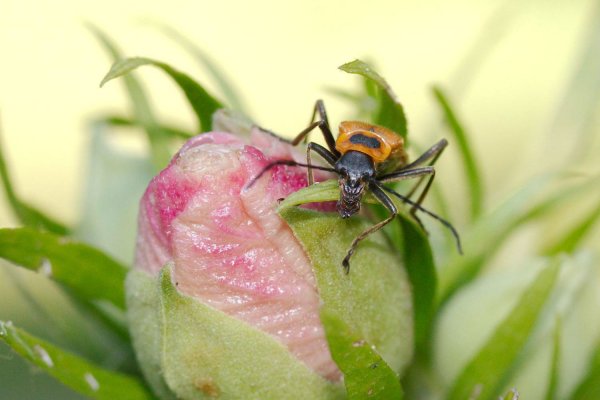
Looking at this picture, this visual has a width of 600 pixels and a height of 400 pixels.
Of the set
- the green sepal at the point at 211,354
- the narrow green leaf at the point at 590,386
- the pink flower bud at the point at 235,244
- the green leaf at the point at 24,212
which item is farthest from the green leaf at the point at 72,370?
the narrow green leaf at the point at 590,386

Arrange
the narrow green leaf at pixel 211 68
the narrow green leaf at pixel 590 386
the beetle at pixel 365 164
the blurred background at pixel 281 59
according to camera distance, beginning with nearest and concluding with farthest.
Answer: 1. the beetle at pixel 365 164
2. the narrow green leaf at pixel 590 386
3. the narrow green leaf at pixel 211 68
4. the blurred background at pixel 281 59

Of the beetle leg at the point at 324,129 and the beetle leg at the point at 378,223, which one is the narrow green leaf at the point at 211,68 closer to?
the beetle leg at the point at 324,129

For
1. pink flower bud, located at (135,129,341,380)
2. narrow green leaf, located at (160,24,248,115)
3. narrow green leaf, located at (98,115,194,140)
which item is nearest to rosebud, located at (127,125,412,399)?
pink flower bud, located at (135,129,341,380)

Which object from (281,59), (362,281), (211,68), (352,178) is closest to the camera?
(362,281)

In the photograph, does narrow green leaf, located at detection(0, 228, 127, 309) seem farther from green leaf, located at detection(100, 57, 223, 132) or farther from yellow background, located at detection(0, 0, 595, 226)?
yellow background, located at detection(0, 0, 595, 226)

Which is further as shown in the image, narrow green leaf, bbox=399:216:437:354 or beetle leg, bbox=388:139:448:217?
beetle leg, bbox=388:139:448:217

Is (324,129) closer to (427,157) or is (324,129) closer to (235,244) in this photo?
(427,157)

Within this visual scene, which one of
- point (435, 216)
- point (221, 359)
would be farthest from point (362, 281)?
point (435, 216)
